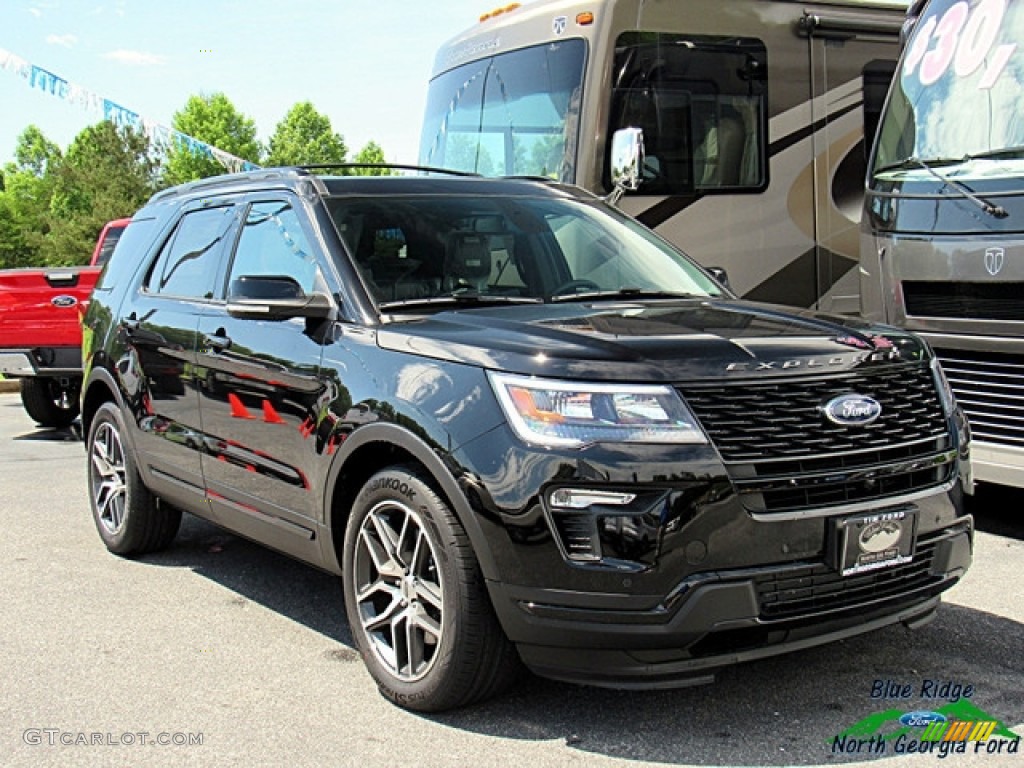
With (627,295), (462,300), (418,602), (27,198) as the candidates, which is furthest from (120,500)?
(27,198)

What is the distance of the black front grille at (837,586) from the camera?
3.47 meters

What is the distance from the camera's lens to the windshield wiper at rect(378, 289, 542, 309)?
4379 mm

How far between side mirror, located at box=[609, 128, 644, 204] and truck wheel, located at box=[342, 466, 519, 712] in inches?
158

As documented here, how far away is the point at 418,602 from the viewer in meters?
3.88

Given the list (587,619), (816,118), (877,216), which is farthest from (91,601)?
(816,118)

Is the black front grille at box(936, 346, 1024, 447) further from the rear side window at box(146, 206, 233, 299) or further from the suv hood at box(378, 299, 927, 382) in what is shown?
the rear side window at box(146, 206, 233, 299)


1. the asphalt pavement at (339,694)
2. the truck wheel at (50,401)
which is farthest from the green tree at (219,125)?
the asphalt pavement at (339,694)

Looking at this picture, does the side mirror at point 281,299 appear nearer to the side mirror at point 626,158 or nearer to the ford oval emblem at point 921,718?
the ford oval emblem at point 921,718

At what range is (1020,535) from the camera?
617 cm

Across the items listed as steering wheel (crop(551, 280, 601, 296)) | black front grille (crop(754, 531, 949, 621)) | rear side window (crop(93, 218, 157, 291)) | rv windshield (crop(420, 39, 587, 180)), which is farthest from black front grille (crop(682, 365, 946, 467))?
rv windshield (crop(420, 39, 587, 180))

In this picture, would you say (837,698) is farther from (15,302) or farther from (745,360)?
(15,302)

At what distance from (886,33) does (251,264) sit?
6355mm

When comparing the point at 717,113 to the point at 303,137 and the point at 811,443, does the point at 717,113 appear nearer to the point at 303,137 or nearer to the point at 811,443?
the point at 811,443

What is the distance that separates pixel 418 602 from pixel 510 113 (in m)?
6.08
